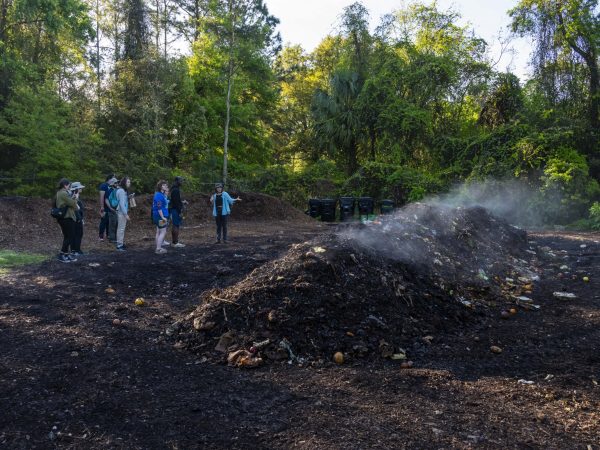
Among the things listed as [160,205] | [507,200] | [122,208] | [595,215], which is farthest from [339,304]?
[507,200]

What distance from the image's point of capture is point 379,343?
14.7ft

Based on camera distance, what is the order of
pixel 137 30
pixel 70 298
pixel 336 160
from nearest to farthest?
pixel 70 298, pixel 137 30, pixel 336 160

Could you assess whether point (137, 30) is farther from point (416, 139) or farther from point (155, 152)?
point (416, 139)

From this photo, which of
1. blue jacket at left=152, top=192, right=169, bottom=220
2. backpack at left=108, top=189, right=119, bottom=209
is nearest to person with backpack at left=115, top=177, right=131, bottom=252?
backpack at left=108, top=189, right=119, bottom=209

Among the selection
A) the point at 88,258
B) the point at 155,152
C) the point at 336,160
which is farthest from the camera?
the point at 336,160

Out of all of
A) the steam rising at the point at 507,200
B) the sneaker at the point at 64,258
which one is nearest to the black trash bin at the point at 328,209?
the steam rising at the point at 507,200

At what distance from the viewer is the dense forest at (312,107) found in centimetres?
1653

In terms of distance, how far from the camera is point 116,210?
10.1 m

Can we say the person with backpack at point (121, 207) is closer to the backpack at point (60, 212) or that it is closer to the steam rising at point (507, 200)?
the backpack at point (60, 212)

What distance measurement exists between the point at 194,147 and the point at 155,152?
3.81 m

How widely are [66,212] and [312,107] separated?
1885cm

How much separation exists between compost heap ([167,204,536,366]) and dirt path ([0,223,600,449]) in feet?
0.79

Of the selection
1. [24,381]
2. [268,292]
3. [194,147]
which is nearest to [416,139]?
[194,147]

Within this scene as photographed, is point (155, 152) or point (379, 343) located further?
point (155, 152)
